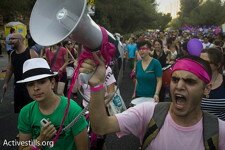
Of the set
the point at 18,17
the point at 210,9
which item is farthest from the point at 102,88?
the point at 210,9

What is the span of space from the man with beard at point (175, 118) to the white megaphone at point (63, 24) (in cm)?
16

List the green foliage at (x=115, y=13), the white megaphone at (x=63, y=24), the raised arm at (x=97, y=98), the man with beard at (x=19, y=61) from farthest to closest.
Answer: the green foliage at (x=115, y=13) < the man with beard at (x=19, y=61) < the raised arm at (x=97, y=98) < the white megaphone at (x=63, y=24)

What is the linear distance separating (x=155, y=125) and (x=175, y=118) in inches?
5.2

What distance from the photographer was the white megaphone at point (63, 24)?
2.02m

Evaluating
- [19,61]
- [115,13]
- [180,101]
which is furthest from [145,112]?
[115,13]

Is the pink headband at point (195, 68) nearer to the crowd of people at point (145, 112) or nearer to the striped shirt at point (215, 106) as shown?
the crowd of people at point (145, 112)

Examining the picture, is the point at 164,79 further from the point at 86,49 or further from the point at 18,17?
the point at 18,17

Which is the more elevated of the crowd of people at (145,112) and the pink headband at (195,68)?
the pink headband at (195,68)

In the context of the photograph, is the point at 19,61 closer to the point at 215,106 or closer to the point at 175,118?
the point at 215,106

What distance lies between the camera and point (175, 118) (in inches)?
91.4

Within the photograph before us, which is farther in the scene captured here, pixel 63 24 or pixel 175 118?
pixel 175 118

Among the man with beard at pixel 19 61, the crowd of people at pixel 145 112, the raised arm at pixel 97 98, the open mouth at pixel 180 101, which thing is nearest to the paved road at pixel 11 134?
the man with beard at pixel 19 61

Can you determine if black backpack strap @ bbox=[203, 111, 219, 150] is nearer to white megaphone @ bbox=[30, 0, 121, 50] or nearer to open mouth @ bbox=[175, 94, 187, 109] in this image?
open mouth @ bbox=[175, 94, 187, 109]

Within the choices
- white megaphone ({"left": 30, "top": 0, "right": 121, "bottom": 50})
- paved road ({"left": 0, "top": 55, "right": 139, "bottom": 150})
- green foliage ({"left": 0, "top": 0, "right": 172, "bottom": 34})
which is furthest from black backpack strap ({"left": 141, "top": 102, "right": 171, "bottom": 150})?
green foliage ({"left": 0, "top": 0, "right": 172, "bottom": 34})
